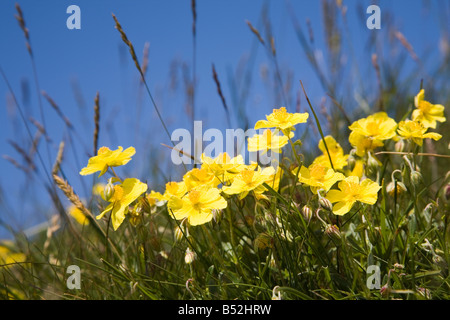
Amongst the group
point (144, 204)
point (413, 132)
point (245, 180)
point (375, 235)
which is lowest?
point (375, 235)

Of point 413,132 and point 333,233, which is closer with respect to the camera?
point 333,233

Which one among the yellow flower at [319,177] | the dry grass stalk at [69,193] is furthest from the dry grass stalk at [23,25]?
the yellow flower at [319,177]

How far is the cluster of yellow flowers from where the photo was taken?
126cm

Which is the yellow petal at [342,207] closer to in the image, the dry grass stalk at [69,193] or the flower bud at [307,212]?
the flower bud at [307,212]

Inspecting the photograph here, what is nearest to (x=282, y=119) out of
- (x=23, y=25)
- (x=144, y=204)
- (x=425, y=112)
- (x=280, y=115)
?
(x=280, y=115)

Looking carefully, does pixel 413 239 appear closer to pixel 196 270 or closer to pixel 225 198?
pixel 225 198

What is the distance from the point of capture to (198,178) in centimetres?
140

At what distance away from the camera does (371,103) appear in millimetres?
3766

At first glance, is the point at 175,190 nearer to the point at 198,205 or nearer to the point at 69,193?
the point at 198,205

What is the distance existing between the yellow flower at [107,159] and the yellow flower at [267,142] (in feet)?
1.38

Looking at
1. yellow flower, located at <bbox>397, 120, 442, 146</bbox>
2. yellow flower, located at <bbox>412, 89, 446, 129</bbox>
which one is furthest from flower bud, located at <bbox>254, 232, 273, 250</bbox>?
yellow flower, located at <bbox>412, 89, 446, 129</bbox>

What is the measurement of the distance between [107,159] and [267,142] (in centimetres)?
56

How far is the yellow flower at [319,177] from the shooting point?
1276 millimetres
